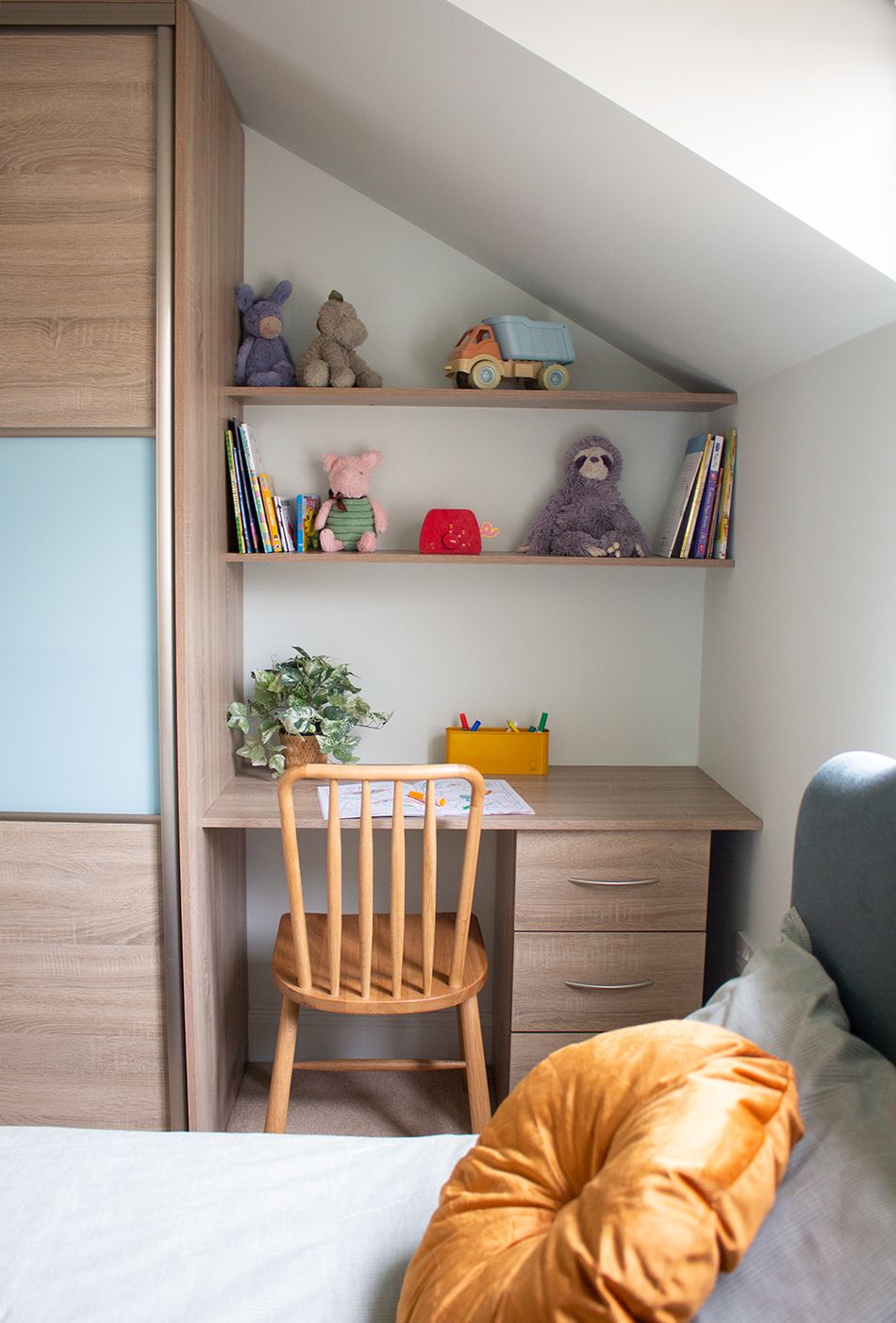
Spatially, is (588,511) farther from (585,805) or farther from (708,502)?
(585,805)

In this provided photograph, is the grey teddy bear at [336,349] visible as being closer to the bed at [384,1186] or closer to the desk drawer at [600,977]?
the desk drawer at [600,977]

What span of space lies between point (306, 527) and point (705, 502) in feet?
3.27

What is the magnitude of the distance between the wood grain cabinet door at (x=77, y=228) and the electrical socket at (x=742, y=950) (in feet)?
5.70

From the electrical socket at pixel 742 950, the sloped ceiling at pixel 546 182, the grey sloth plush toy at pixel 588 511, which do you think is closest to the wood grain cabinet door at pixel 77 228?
the sloped ceiling at pixel 546 182

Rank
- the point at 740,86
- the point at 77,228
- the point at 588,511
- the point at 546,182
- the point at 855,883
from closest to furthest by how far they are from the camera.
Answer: the point at 855,883 < the point at 740,86 < the point at 546,182 < the point at 77,228 < the point at 588,511

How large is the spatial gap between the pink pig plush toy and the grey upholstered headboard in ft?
4.92

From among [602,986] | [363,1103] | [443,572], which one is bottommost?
[363,1103]

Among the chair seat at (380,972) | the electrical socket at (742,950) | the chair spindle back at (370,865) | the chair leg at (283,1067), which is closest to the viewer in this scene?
the chair spindle back at (370,865)

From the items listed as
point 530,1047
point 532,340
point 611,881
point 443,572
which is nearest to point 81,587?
point 443,572

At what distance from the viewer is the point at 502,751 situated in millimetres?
2770

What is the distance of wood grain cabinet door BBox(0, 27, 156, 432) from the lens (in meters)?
2.13

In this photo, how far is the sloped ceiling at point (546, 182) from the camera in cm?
172

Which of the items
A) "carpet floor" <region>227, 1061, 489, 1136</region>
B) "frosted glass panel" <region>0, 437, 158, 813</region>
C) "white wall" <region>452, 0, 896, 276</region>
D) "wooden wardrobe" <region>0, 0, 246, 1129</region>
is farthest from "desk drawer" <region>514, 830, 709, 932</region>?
"white wall" <region>452, 0, 896, 276</region>

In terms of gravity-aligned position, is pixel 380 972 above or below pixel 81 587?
below
